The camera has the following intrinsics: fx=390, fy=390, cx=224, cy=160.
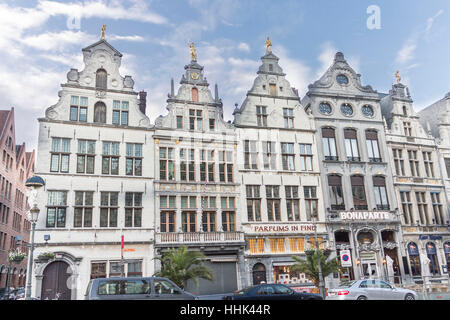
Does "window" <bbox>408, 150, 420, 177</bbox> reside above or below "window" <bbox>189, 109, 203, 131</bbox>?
below

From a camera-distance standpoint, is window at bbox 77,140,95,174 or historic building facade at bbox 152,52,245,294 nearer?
window at bbox 77,140,95,174

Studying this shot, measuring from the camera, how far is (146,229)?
88.0 feet

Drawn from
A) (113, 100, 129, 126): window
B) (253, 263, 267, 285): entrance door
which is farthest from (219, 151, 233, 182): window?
(113, 100, 129, 126): window

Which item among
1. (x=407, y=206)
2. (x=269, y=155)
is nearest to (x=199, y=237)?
(x=269, y=155)

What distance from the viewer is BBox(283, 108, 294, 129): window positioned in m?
33.2

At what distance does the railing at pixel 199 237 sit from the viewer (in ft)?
88.3

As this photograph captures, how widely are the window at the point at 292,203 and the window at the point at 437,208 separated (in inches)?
538

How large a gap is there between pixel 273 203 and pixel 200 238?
22.2 feet

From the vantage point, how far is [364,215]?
3244 cm

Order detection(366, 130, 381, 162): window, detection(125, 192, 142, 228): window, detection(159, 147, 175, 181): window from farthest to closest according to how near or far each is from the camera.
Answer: detection(366, 130, 381, 162): window → detection(159, 147, 175, 181): window → detection(125, 192, 142, 228): window

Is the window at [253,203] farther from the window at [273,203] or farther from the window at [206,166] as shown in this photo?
the window at [206,166]

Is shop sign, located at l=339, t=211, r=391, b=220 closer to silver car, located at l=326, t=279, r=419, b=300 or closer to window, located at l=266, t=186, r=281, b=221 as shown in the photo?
window, located at l=266, t=186, r=281, b=221

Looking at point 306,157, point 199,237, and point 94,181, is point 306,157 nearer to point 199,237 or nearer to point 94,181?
point 199,237

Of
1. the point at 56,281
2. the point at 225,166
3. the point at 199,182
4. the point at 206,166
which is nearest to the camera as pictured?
the point at 56,281
